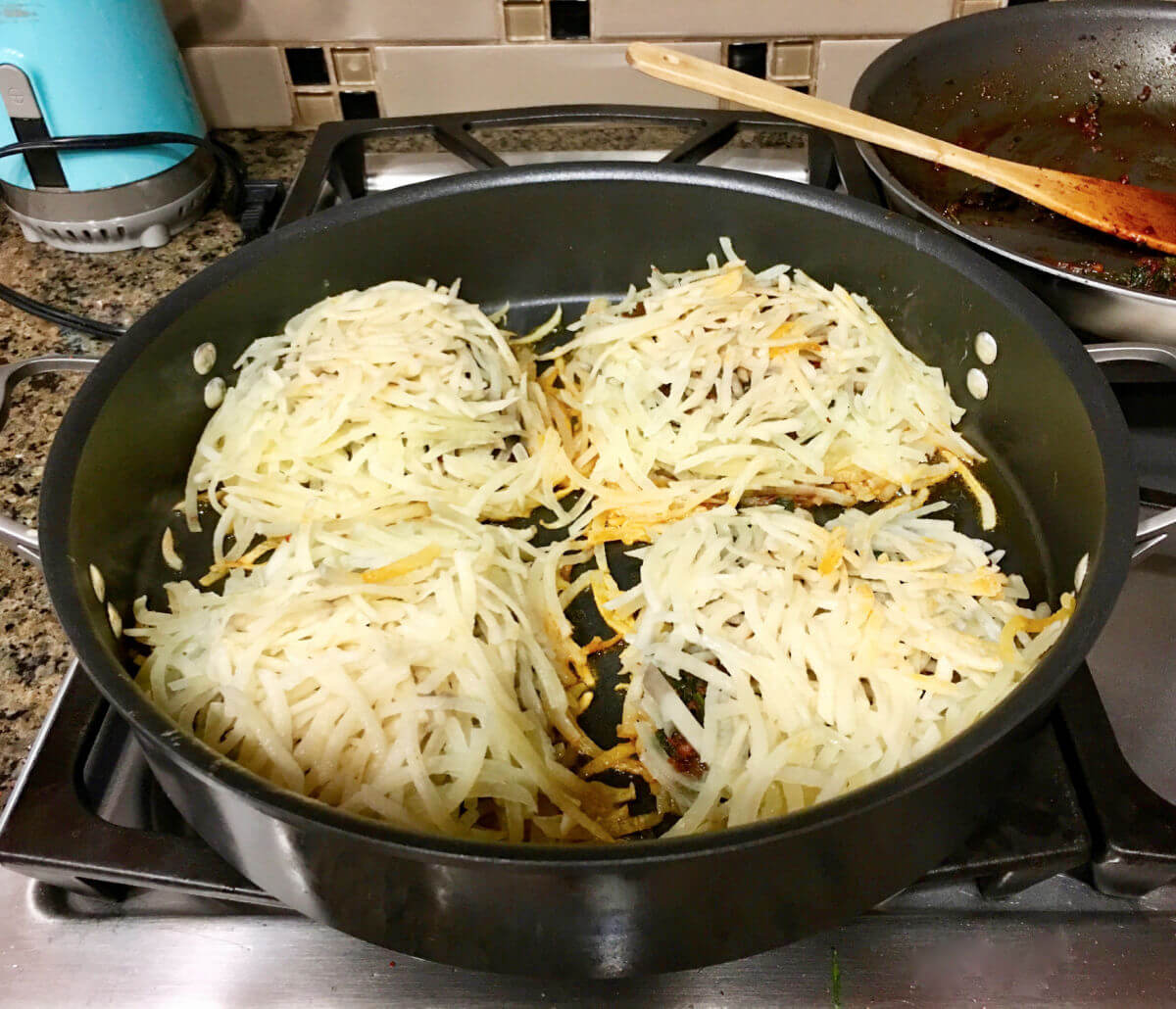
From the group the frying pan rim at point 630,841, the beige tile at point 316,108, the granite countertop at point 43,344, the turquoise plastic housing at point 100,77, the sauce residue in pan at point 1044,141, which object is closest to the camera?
the frying pan rim at point 630,841

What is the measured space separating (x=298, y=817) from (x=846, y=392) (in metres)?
0.95

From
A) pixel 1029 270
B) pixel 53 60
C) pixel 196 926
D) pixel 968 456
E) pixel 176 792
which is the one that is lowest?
pixel 196 926

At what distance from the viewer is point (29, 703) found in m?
1.08

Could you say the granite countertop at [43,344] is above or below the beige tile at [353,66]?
below

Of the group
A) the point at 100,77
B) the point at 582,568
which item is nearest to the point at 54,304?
the point at 100,77

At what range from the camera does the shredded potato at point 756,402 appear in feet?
4.36

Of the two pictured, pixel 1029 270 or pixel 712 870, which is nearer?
pixel 712 870

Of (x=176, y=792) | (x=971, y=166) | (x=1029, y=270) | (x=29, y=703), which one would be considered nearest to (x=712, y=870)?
(x=176, y=792)

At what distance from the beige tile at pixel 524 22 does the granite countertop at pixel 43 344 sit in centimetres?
45

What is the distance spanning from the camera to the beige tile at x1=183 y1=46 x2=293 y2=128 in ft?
5.83

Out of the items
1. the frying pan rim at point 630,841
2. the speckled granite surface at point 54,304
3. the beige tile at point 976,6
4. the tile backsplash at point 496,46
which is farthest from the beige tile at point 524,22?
the beige tile at point 976,6

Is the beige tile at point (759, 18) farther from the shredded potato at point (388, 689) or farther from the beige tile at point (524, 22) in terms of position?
the shredded potato at point (388, 689)

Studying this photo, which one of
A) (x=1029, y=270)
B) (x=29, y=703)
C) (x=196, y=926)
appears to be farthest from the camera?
(x=1029, y=270)

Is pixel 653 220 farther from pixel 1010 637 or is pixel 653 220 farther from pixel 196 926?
pixel 196 926
